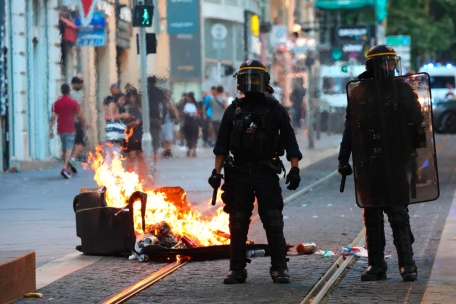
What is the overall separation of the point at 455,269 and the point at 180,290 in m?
2.26

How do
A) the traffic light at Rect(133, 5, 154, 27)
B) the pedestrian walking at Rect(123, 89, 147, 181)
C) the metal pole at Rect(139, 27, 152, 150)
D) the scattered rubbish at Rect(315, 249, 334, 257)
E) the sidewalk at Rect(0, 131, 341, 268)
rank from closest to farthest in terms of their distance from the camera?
the scattered rubbish at Rect(315, 249, 334, 257)
the sidewalk at Rect(0, 131, 341, 268)
the pedestrian walking at Rect(123, 89, 147, 181)
the traffic light at Rect(133, 5, 154, 27)
the metal pole at Rect(139, 27, 152, 150)

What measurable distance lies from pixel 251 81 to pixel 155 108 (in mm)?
13573

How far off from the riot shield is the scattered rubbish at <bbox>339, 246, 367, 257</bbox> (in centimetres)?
161

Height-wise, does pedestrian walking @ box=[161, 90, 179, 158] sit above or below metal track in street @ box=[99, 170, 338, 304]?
above

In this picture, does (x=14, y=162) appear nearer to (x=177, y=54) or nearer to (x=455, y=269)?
(x=177, y=54)

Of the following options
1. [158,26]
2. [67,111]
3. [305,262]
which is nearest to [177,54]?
[158,26]

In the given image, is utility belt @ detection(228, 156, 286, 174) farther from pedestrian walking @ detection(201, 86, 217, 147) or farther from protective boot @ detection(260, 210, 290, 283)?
pedestrian walking @ detection(201, 86, 217, 147)

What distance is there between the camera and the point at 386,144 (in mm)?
8414

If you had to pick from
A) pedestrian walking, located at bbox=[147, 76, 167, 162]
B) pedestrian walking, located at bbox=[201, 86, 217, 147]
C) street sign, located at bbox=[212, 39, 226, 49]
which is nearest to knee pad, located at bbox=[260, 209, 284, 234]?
pedestrian walking, located at bbox=[147, 76, 167, 162]

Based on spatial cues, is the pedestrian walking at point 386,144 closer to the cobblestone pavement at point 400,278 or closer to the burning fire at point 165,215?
the cobblestone pavement at point 400,278

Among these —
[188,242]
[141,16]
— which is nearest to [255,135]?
[188,242]

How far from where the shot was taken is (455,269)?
8844 millimetres

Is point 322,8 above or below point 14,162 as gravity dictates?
above

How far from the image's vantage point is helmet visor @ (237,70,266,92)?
8.38 m
